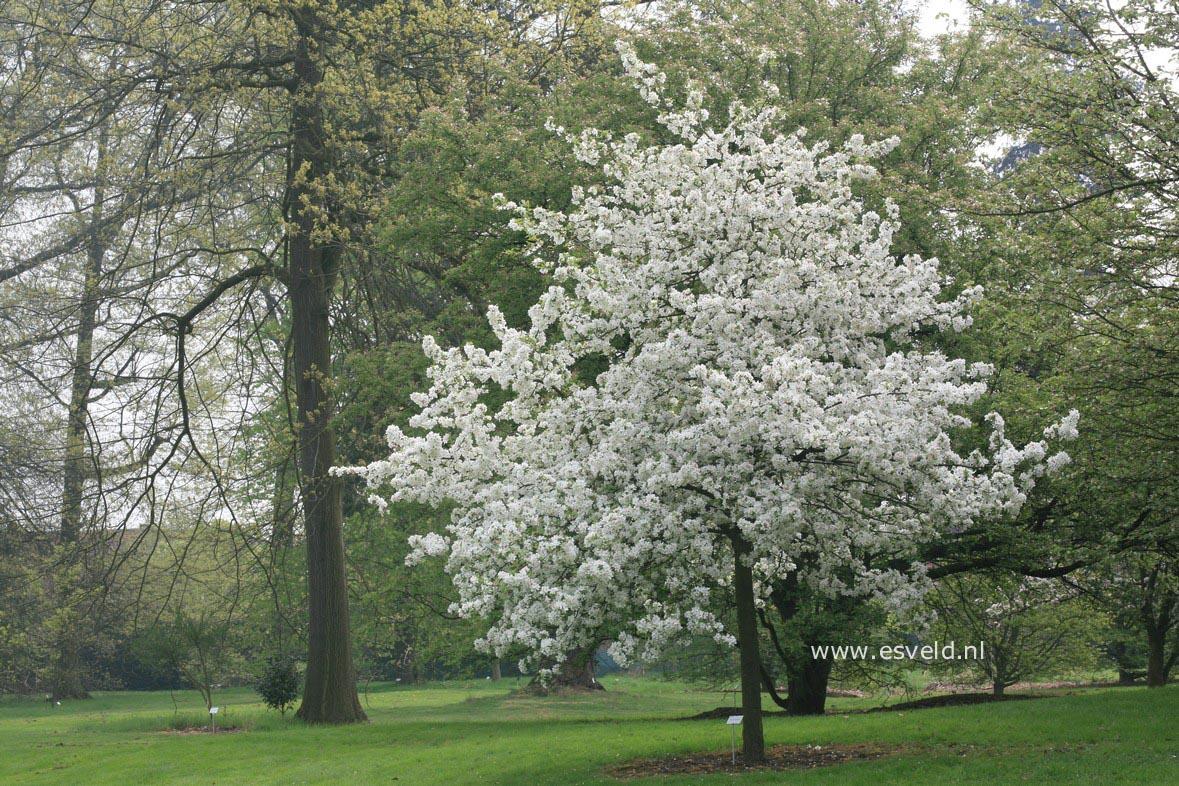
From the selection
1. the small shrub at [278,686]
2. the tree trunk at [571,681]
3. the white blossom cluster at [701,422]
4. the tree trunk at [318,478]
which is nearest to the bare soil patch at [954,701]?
the white blossom cluster at [701,422]

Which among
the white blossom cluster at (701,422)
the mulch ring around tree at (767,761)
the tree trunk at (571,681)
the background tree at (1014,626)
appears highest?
the white blossom cluster at (701,422)


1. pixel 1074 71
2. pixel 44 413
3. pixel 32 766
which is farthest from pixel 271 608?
pixel 1074 71

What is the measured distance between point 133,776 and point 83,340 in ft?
37.0

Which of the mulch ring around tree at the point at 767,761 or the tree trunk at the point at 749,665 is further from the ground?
the tree trunk at the point at 749,665

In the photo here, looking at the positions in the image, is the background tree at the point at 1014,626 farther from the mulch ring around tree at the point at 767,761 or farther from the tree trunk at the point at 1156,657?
the mulch ring around tree at the point at 767,761

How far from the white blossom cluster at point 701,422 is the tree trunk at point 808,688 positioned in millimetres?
5792

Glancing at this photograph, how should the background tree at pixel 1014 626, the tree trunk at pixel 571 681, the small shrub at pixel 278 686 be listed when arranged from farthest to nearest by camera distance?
the tree trunk at pixel 571 681 → the small shrub at pixel 278 686 → the background tree at pixel 1014 626

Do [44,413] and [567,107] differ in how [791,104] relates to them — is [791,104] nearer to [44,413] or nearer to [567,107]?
[567,107]

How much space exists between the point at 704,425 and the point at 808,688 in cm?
907

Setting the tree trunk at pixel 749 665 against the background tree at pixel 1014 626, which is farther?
the background tree at pixel 1014 626

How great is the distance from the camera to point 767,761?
11789 millimetres

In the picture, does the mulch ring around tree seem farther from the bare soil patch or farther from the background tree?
the bare soil patch

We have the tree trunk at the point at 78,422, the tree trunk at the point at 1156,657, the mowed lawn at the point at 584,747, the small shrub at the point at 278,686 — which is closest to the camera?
the mowed lawn at the point at 584,747

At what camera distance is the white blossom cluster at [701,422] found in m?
9.68
